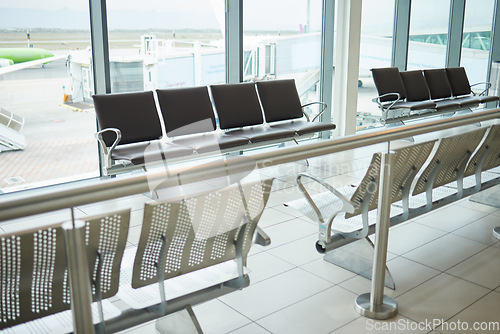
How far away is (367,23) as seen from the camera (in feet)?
23.5

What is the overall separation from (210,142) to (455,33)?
6.00m

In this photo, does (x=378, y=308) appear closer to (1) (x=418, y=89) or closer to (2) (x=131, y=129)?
(2) (x=131, y=129)

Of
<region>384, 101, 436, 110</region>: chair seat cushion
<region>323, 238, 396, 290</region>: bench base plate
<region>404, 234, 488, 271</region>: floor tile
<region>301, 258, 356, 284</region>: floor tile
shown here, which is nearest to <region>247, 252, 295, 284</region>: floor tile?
<region>301, 258, 356, 284</region>: floor tile

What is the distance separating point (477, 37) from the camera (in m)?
9.12

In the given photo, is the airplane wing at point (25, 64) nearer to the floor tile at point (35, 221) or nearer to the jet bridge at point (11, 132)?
the jet bridge at point (11, 132)

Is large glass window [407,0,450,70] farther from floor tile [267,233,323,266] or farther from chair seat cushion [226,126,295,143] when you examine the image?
floor tile [267,233,323,266]

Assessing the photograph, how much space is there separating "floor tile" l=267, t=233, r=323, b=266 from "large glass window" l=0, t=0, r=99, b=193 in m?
2.42

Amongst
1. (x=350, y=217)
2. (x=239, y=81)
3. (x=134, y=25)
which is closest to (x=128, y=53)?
(x=134, y=25)

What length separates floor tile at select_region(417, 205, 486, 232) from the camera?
3709 millimetres

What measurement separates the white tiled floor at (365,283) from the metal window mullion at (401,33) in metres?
4.24

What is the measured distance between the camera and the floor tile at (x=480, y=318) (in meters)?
2.36

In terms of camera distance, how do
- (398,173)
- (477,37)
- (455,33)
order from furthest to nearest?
(477,37) → (455,33) → (398,173)

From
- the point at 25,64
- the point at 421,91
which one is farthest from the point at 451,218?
the point at 25,64

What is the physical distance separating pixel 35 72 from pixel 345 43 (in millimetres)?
3670
